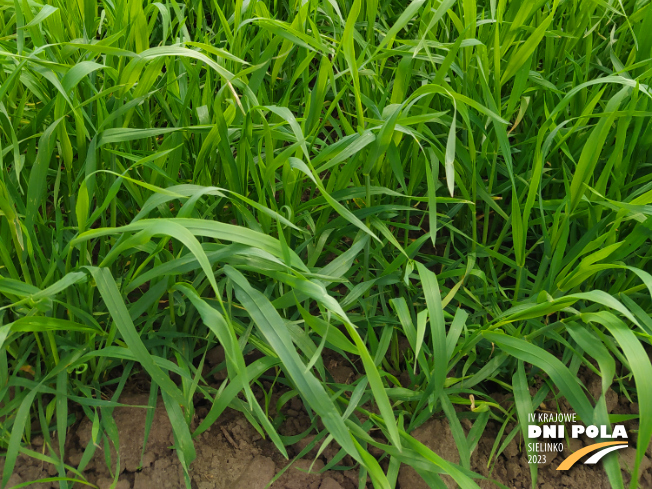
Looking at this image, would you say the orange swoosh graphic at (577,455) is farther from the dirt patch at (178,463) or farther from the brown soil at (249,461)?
the dirt patch at (178,463)

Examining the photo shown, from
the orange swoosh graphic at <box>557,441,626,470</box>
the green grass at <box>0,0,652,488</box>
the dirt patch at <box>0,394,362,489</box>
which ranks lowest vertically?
the orange swoosh graphic at <box>557,441,626,470</box>

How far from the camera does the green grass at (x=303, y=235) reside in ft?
2.16

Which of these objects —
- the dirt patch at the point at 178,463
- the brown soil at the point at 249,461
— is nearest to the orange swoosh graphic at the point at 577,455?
the brown soil at the point at 249,461

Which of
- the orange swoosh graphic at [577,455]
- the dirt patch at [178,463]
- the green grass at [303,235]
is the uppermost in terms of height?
the green grass at [303,235]

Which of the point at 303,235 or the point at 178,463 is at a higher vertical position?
the point at 303,235

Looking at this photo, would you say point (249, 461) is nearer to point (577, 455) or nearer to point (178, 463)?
point (178, 463)

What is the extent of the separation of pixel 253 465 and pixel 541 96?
87cm

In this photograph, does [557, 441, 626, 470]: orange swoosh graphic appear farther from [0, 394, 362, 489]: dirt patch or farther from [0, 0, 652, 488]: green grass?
[0, 394, 362, 489]: dirt patch

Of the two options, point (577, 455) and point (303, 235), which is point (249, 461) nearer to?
point (303, 235)

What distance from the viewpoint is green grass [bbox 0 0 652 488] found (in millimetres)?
660

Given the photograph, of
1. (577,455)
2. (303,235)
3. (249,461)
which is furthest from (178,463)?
(577,455)

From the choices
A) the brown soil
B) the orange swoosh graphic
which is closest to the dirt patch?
the brown soil

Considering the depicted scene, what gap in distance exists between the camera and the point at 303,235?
0.87m

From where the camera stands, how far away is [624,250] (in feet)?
2.60
